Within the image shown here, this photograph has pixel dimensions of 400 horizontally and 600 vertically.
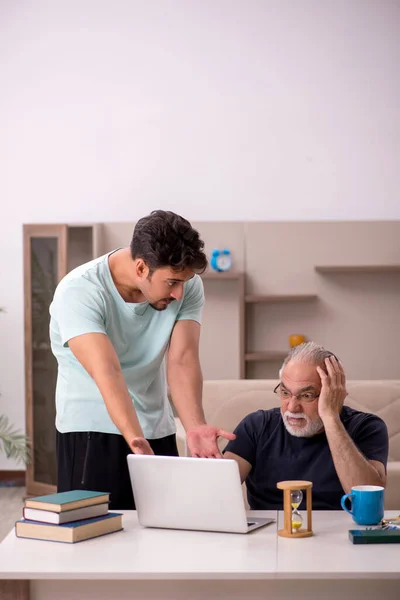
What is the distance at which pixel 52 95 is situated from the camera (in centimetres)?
584

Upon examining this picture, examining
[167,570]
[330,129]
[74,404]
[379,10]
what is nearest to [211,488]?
[167,570]

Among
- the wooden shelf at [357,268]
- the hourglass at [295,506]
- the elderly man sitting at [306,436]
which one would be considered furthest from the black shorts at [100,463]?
the wooden shelf at [357,268]

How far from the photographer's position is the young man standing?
2160 millimetres

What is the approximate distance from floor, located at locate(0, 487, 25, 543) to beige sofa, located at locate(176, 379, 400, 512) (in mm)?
1321

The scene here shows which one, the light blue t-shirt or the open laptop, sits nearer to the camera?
the open laptop

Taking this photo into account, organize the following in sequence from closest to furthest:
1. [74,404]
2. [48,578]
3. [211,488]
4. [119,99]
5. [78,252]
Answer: [48,578], [211,488], [74,404], [78,252], [119,99]

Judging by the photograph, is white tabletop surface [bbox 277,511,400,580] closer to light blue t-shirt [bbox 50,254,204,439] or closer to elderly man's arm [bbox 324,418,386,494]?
elderly man's arm [bbox 324,418,386,494]

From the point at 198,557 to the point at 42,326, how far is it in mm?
3792

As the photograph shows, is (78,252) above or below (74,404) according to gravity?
above

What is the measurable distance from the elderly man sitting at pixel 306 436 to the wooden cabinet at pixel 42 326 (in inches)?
117

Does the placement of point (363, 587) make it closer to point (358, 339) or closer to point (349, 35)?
point (358, 339)

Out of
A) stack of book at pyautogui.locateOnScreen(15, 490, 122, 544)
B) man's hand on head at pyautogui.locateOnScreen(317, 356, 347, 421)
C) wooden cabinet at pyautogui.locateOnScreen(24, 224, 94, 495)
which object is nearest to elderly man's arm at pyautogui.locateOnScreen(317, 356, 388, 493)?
man's hand on head at pyautogui.locateOnScreen(317, 356, 347, 421)

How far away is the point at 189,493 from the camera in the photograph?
1.92m

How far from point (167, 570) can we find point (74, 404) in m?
0.81
